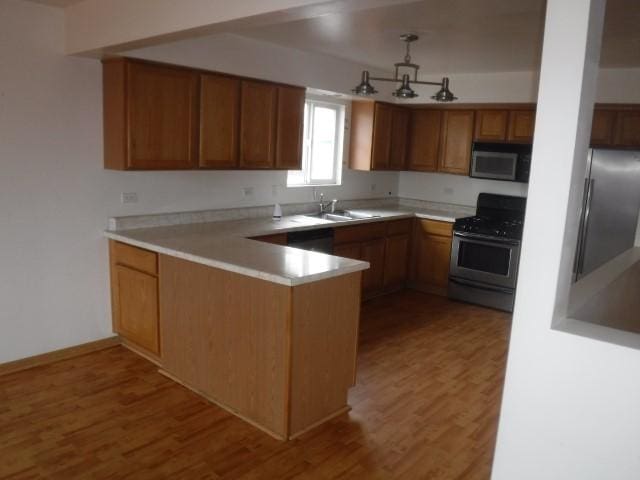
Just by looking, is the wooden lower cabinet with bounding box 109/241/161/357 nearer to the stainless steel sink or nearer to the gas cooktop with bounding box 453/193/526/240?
the stainless steel sink

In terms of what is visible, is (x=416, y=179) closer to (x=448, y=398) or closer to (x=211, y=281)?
(x=448, y=398)

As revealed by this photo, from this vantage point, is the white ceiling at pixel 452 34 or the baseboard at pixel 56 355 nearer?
the white ceiling at pixel 452 34

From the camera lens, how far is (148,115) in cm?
346

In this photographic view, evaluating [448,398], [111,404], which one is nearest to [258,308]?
[111,404]

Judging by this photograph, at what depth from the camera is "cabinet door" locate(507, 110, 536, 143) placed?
202 inches

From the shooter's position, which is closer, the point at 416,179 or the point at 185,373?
the point at 185,373

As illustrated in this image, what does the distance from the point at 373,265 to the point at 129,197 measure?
96.4 inches

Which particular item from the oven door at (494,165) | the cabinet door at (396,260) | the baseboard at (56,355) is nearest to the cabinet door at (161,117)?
the baseboard at (56,355)

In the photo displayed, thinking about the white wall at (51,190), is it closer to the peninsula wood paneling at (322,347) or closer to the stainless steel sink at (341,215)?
the stainless steel sink at (341,215)

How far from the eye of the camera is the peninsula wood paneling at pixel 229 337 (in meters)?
2.68

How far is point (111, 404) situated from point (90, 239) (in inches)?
48.1

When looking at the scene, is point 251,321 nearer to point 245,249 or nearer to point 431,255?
point 245,249

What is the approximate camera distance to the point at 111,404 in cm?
301

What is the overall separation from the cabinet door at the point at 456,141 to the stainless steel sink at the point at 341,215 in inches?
46.3
